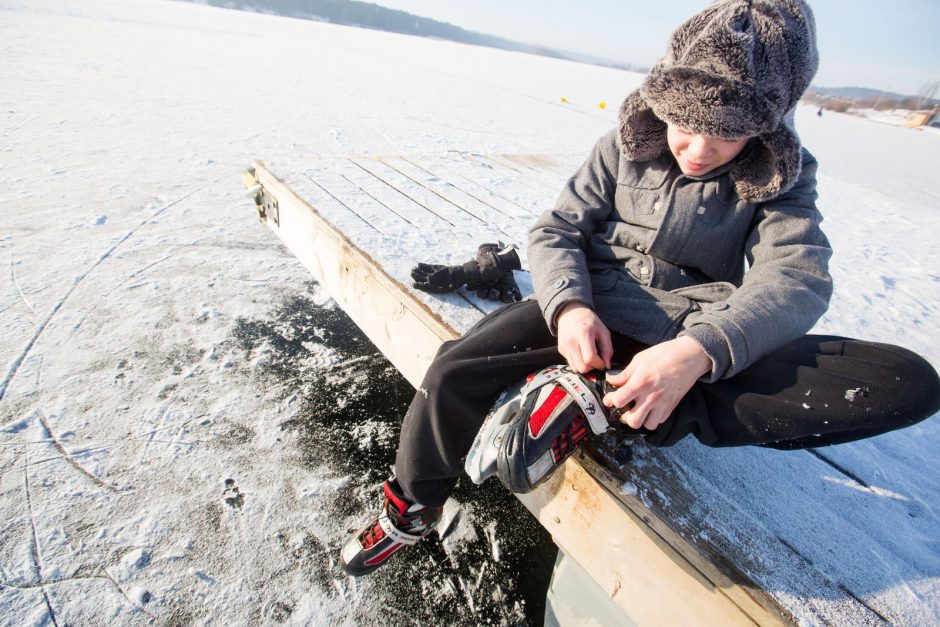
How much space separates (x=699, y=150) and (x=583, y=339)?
52 cm

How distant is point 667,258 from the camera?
1.24 meters

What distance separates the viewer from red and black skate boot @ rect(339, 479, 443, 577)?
1.32 m

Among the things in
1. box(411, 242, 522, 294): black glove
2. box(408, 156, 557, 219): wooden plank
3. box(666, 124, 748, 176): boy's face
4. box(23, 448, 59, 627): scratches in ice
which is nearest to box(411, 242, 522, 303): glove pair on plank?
box(411, 242, 522, 294): black glove

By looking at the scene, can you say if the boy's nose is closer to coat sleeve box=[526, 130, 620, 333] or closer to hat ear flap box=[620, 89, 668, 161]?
hat ear flap box=[620, 89, 668, 161]

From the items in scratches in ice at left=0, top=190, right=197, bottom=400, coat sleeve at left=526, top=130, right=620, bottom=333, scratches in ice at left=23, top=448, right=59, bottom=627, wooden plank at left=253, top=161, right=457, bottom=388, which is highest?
coat sleeve at left=526, top=130, right=620, bottom=333

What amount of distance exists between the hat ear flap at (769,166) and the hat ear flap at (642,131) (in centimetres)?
20

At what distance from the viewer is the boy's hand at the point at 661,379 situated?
0.93 m

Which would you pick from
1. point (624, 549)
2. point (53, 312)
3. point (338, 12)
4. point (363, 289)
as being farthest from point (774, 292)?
point (338, 12)

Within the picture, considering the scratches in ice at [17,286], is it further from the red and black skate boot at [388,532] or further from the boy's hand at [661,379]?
the boy's hand at [661,379]

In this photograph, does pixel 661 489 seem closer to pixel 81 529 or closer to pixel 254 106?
pixel 81 529

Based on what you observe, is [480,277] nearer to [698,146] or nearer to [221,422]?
[698,146]

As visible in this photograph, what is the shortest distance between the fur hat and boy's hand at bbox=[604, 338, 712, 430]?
45cm

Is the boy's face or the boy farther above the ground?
the boy's face

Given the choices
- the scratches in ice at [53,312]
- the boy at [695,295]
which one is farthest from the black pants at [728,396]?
the scratches in ice at [53,312]
